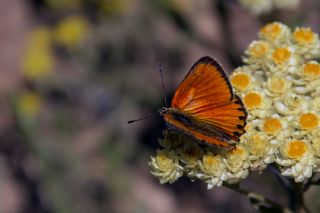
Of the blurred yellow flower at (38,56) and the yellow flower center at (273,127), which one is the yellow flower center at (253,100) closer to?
the yellow flower center at (273,127)

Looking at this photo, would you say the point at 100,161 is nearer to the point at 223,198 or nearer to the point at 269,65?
the point at 223,198

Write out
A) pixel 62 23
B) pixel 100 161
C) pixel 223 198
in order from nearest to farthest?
1. pixel 223 198
2. pixel 100 161
3. pixel 62 23

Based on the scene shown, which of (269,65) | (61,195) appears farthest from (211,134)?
(61,195)

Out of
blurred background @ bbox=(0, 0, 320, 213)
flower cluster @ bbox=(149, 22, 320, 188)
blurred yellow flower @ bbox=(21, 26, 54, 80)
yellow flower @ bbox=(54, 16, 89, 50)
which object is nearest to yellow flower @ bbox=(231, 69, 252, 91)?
flower cluster @ bbox=(149, 22, 320, 188)

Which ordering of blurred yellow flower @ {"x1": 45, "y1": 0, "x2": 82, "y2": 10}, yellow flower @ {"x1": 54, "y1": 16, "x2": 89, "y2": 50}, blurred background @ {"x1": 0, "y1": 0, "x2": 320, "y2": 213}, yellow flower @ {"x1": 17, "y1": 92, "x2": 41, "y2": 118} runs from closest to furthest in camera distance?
blurred background @ {"x1": 0, "y1": 0, "x2": 320, "y2": 213}
yellow flower @ {"x1": 17, "y1": 92, "x2": 41, "y2": 118}
yellow flower @ {"x1": 54, "y1": 16, "x2": 89, "y2": 50}
blurred yellow flower @ {"x1": 45, "y1": 0, "x2": 82, "y2": 10}

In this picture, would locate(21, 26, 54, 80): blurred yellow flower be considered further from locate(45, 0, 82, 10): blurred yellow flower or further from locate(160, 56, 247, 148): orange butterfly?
locate(160, 56, 247, 148): orange butterfly

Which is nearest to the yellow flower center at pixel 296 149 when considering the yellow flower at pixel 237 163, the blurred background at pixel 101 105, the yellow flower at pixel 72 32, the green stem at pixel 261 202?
the yellow flower at pixel 237 163

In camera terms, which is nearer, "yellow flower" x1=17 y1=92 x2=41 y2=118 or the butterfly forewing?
the butterfly forewing
